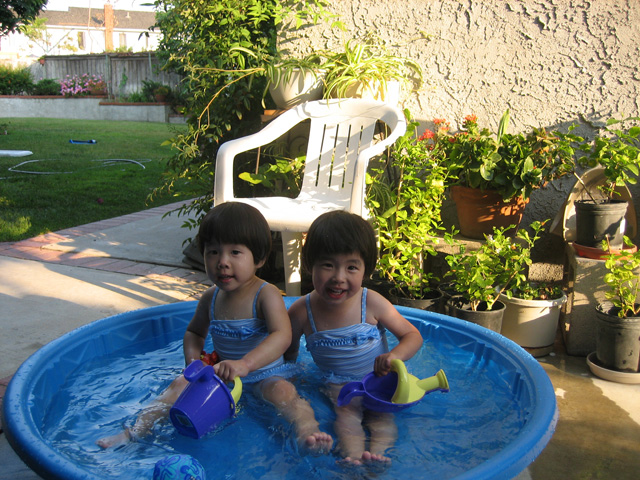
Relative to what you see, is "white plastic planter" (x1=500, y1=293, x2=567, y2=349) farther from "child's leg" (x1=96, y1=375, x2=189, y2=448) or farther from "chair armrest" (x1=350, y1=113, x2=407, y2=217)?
"child's leg" (x1=96, y1=375, x2=189, y2=448)

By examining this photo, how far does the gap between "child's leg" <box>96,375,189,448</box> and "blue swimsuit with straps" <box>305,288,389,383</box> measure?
482 mm

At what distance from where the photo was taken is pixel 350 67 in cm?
350

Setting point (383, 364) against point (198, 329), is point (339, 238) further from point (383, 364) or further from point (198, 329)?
point (198, 329)

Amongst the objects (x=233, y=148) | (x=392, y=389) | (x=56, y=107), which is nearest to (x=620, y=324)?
(x=392, y=389)

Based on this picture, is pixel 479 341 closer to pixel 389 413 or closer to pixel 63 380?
pixel 389 413

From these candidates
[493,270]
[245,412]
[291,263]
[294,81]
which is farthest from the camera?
[294,81]

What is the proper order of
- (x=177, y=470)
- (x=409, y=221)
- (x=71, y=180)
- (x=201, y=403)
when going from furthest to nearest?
1. (x=71, y=180)
2. (x=409, y=221)
3. (x=201, y=403)
4. (x=177, y=470)

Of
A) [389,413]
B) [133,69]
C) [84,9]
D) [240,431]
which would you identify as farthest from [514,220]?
[84,9]

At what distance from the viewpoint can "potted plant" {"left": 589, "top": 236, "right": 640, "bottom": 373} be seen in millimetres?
2541

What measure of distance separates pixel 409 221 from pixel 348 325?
1229 mm

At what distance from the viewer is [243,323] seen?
197 cm

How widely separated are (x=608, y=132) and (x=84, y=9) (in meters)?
47.0

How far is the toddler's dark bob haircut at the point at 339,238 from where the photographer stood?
176 centimetres

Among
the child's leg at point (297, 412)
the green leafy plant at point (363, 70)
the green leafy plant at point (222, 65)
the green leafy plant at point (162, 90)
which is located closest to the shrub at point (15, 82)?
the green leafy plant at point (162, 90)
